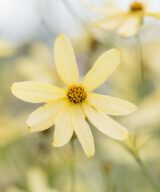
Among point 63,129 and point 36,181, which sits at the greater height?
point 63,129

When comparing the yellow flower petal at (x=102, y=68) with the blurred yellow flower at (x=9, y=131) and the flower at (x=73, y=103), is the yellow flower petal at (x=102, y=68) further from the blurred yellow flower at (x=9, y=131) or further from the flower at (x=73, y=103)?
the blurred yellow flower at (x=9, y=131)

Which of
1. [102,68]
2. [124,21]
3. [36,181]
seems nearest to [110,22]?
[124,21]

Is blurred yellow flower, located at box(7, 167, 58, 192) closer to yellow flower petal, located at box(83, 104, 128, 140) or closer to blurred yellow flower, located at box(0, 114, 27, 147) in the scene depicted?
blurred yellow flower, located at box(0, 114, 27, 147)

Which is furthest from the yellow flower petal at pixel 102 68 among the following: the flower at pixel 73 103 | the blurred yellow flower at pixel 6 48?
the blurred yellow flower at pixel 6 48

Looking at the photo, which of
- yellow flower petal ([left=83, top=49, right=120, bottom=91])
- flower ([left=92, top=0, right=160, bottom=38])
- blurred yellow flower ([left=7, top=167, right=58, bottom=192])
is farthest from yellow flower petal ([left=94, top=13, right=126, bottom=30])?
blurred yellow flower ([left=7, top=167, right=58, bottom=192])

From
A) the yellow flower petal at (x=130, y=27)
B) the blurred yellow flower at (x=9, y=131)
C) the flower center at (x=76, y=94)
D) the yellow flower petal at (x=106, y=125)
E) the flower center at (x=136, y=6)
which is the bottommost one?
the blurred yellow flower at (x=9, y=131)

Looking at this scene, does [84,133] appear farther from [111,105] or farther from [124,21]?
[124,21]

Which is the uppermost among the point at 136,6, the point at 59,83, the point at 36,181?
the point at 136,6
